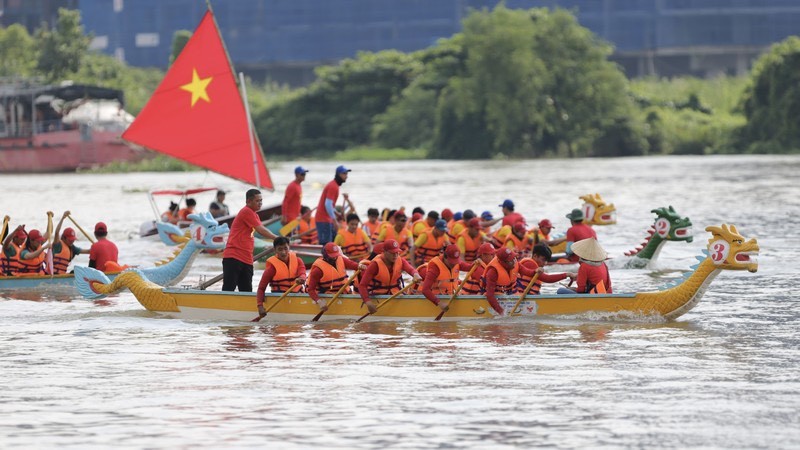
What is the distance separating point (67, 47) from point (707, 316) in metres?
107

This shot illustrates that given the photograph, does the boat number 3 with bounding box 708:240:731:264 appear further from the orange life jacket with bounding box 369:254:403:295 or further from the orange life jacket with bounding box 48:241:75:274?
the orange life jacket with bounding box 48:241:75:274

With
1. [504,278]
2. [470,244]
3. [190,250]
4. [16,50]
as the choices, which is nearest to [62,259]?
[190,250]

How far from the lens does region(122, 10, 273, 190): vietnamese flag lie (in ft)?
123

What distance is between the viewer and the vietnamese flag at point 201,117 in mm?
37406

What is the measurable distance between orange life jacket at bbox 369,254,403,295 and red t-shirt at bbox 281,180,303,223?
340 inches

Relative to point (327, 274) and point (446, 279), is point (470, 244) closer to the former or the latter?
point (446, 279)

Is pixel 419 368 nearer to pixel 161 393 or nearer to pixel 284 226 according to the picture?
pixel 161 393

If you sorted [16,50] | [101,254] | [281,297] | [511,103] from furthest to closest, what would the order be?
[16,50], [511,103], [101,254], [281,297]

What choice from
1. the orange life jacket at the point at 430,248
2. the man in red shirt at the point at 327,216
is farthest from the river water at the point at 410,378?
the orange life jacket at the point at 430,248

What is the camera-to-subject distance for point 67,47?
408 ft

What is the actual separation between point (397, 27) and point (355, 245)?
145054mm

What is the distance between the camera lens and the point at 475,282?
76.0 ft

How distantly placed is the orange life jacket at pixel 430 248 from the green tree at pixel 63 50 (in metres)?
98.6

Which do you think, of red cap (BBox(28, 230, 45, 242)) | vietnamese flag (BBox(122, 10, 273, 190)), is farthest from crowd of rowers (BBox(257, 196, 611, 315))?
vietnamese flag (BBox(122, 10, 273, 190))
